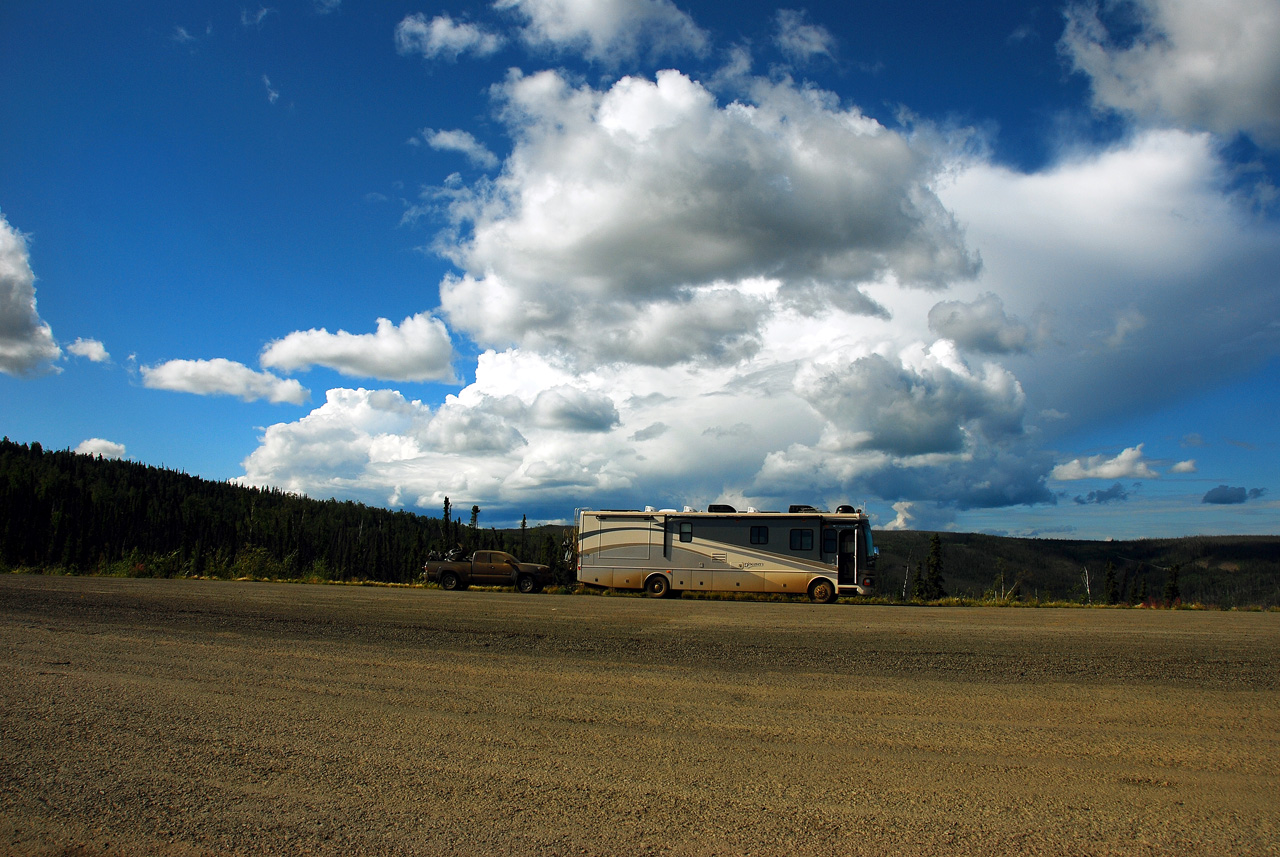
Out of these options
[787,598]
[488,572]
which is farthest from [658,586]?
[488,572]

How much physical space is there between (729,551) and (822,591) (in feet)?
11.3

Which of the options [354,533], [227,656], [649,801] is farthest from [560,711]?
[354,533]

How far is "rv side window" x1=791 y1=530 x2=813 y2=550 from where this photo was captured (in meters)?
24.6

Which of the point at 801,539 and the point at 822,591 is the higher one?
the point at 801,539

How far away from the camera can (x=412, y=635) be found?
11.9 m

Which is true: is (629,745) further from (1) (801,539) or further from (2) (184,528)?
(2) (184,528)

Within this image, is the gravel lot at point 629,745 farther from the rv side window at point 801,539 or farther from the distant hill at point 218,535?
the distant hill at point 218,535

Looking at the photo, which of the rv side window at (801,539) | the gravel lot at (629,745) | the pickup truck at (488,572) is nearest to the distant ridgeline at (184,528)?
the pickup truck at (488,572)

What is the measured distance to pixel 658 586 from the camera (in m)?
25.4

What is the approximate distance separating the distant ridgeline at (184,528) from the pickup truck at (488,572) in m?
7.28

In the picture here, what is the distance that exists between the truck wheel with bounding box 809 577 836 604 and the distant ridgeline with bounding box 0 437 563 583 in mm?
20926

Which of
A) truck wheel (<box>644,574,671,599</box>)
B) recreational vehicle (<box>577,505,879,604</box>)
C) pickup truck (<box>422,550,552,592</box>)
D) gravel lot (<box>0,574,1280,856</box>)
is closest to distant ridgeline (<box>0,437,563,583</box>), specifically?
pickup truck (<box>422,550,552,592</box>)

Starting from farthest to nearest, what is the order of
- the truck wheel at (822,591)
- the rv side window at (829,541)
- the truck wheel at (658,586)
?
the truck wheel at (658,586) → the rv side window at (829,541) → the truck wheel at (822,591)

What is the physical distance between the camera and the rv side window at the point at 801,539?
2461cm
